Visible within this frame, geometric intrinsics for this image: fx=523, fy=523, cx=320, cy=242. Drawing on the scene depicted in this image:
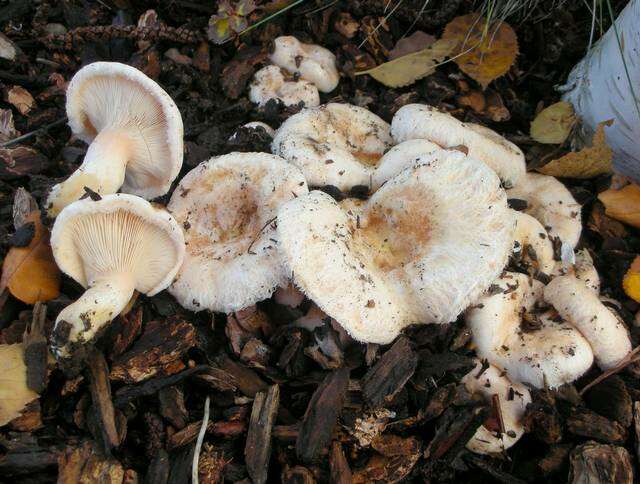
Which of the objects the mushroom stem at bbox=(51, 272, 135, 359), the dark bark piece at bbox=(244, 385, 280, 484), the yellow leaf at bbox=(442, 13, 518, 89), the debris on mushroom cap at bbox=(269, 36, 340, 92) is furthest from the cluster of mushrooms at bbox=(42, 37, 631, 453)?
the yellow leaf at bbox=(442, 13, 518, 89)

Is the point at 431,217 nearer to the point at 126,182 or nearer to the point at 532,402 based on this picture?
Answer: the point at 532,402

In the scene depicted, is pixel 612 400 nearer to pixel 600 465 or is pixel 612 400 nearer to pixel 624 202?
pixel 600 465

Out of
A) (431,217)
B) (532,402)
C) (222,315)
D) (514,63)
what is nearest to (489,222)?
(431,217)

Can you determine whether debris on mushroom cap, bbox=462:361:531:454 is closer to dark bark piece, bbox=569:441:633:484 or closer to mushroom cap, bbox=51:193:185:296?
dark bark piece, bbox=569:441:633:484

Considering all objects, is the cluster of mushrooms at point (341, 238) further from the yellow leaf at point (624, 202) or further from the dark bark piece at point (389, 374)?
the yellow leaf at point (624, 202)

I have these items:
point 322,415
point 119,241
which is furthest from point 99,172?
point 322,415
